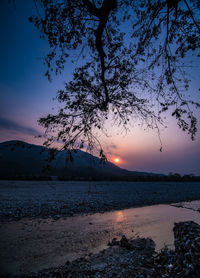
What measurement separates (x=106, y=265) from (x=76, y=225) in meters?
3.70

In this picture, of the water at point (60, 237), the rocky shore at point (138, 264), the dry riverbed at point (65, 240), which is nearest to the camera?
the rocky shore at point (138, 264)

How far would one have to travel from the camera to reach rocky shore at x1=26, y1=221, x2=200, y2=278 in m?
2.93

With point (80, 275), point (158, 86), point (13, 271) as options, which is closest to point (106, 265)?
point (80, 275)

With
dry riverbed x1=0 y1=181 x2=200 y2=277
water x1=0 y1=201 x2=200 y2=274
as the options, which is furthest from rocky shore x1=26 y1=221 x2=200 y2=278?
water x1=0 y1=201 x2=200 y2=274

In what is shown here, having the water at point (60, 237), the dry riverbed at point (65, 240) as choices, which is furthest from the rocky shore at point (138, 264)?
the water at point (60, 237)

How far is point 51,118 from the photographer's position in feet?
15.1

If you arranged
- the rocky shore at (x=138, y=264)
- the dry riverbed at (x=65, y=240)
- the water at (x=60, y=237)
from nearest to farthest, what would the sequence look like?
the rocky shore at (x=138, y=264)
the dry riverbed at (x=65, y=240)
the water at (x=60, y=237)

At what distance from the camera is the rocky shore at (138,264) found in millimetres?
2926

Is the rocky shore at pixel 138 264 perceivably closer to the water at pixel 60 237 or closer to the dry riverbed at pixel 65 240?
the dry riverbed at pixel 65 240

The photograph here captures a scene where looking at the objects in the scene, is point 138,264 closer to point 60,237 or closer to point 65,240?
point 65,240

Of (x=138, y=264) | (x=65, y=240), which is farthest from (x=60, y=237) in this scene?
(x=138, y=264)

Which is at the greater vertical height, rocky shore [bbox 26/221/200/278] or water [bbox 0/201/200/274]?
rocky shore [bbox 26/221/200/278]

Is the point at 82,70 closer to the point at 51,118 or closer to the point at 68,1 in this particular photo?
the point at 68,1

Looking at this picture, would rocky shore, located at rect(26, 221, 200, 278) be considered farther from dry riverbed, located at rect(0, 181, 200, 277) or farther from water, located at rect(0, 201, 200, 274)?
water, located at rect(0, 201, 200, 274)
